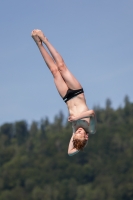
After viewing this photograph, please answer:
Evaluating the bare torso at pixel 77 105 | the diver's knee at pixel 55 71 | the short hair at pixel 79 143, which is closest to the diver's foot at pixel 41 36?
the diver's knee at pixel 55 71

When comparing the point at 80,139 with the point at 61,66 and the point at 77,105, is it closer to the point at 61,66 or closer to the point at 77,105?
the point at 77,105

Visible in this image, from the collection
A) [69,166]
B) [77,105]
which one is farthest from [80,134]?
[69,166]

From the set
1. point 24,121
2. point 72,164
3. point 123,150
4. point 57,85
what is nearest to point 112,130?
point 123,150

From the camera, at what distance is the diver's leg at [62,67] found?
24.5m

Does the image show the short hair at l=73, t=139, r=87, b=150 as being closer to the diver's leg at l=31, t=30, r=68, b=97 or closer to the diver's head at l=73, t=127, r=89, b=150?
the diver's head at l=73, t=127, r=89, b=150

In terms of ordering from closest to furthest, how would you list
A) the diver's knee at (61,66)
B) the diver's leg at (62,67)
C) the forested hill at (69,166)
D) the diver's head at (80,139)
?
1. the diver's head at (80,139)
2. the diver's leg at (62,67)
3. the diver's knee at (61,66)
4. the forested hill at (69,166)

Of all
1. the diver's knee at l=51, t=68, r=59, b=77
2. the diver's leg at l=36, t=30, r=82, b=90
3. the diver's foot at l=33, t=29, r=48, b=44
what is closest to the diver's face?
the diver's leg at l=36, t=30, r=82, b=90

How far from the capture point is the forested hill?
5369 inches

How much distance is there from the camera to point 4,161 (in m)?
159

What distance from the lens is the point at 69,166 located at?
479 feet

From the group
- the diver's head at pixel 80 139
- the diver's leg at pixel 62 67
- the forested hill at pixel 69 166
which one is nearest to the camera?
the diver's head at pixel 80 139

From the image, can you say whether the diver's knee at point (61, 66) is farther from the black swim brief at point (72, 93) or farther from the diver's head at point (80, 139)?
the diver's head at point (80, 139)

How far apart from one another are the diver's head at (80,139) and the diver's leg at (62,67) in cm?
126

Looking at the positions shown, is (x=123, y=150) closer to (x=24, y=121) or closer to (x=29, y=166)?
(x=29, y=166)
